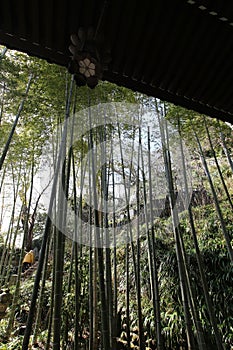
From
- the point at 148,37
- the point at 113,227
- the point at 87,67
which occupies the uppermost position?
the point at 113,227

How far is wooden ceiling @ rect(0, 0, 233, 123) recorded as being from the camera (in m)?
1.16

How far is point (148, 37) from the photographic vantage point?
1295 millimetres

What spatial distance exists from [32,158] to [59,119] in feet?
4.57

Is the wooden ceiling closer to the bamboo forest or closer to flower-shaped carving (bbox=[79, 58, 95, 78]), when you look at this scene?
flower-shaped carving (bbox=[79, 58, 95, 78])

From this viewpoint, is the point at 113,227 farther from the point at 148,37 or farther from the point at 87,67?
the point at 87,67

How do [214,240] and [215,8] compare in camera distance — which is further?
[214,240]

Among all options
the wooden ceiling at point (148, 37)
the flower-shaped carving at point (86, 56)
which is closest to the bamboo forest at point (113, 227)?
the wooden ceiling at point (148, 37)

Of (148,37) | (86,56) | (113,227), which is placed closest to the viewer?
(86,56)

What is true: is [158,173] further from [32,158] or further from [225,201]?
[32,158]

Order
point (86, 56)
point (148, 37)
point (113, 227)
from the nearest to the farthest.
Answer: point (86, 56), point (148, 37), point (113, 227)

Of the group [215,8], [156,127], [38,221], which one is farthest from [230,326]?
[38,221]

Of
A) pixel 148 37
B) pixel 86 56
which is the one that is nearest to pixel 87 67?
pixel 86 56

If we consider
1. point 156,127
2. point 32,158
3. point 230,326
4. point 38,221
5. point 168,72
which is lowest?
point 230,326

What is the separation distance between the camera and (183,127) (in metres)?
4.28
